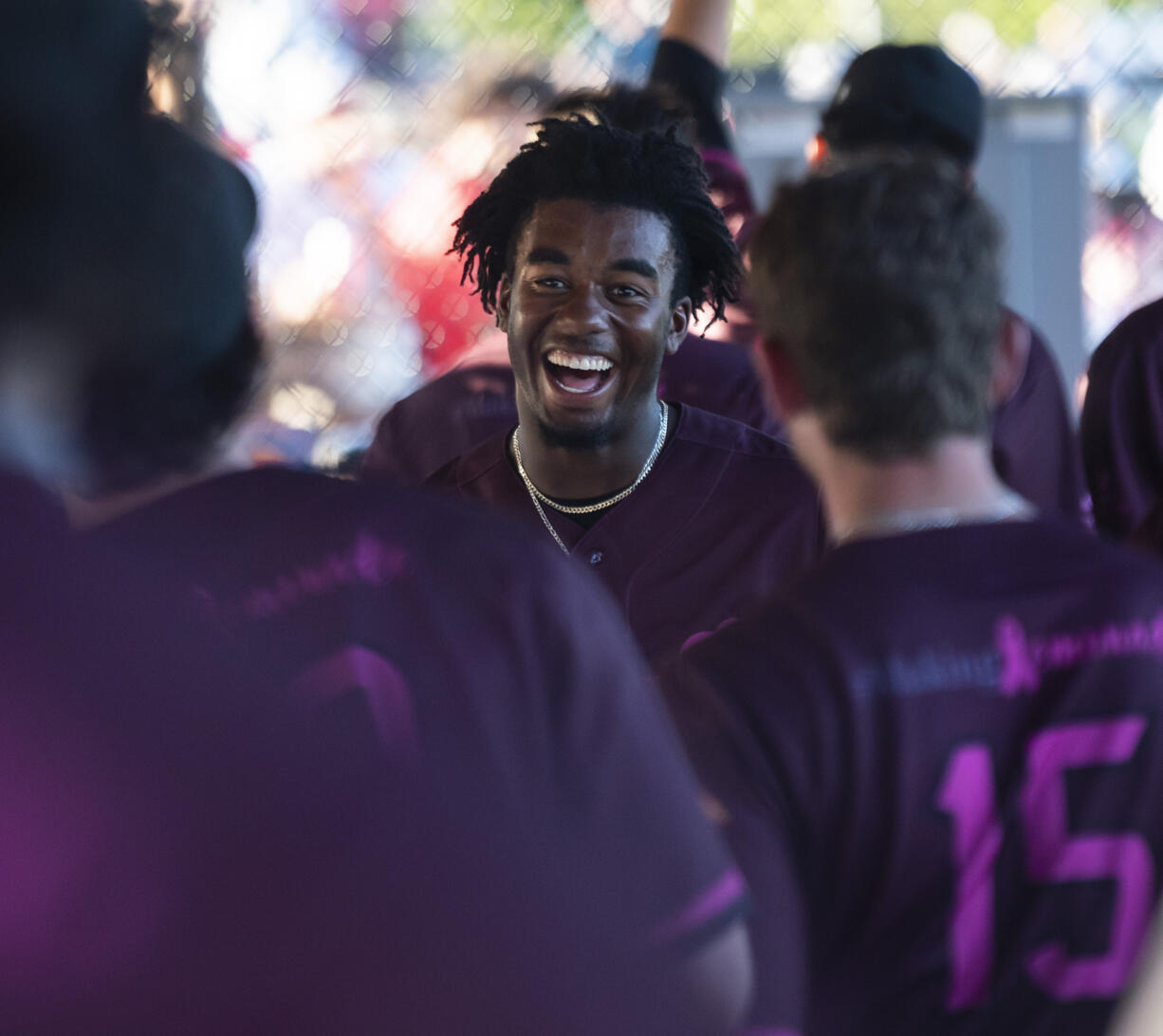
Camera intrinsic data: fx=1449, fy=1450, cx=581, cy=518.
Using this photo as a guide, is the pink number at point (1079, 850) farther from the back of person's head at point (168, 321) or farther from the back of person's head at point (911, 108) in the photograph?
the back of person's head at point (911, 108)

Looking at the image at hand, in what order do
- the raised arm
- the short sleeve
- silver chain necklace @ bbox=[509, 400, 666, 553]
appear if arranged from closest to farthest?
the short sleeve < silver chain necklace @ bbox=[509, 400, 666, 553] < the raised arm

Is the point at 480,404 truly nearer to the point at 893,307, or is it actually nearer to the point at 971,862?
the point at 893,307

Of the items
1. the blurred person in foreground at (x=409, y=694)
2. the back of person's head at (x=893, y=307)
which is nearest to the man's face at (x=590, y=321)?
the back of person's head at (x=893, y=307)

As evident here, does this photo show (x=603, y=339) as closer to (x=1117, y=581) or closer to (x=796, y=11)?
(x=1117, y=581)

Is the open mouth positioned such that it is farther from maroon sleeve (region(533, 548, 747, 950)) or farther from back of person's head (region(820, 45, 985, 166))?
maroon sleeve (region(533, 548, 747, 950))

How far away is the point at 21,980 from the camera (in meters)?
0.64

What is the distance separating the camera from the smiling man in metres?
2.36

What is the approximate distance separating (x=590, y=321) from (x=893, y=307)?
1.15 metres

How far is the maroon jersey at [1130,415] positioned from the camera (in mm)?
2838

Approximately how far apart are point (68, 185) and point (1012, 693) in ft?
3.05


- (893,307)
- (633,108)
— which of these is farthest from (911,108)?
(893,307)

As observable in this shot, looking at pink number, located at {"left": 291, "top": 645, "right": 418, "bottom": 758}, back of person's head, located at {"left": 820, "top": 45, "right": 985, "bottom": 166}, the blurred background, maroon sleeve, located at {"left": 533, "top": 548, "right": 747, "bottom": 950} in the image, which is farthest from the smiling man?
the blurred background

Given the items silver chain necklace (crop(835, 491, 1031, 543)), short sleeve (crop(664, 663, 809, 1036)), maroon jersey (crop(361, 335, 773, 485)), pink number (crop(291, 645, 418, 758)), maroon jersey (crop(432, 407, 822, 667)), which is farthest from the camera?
maroon jersey (crop(361, 335, 773, 485))

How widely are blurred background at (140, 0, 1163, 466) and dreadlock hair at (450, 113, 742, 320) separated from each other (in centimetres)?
174
